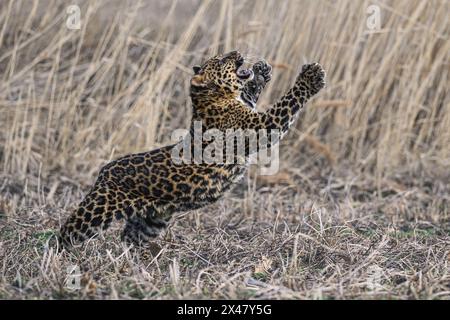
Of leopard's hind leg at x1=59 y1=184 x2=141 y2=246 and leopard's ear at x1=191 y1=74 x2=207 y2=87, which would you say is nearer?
leopard's hind leg at x1=59 y1=184 x2=141 y2=246

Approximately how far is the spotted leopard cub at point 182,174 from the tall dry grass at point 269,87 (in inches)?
85.8

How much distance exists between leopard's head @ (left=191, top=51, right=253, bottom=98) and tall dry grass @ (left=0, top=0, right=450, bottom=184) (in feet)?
6.97

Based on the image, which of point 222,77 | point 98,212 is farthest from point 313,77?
point 98,212

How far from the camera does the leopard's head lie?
5270 millimetres

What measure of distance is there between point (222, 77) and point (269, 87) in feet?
9.07

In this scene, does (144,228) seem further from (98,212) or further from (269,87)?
(269,87)

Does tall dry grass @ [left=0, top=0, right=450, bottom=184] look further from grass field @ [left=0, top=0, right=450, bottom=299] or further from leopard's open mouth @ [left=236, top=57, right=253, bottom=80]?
leopard's open mouth @ [left=236, top=57, right=253, bottom=80]

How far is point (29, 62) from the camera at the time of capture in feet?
27.4

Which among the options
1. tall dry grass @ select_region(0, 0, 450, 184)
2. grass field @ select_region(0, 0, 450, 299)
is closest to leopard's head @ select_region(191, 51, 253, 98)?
grass field @ select_region(0, 0, 450, 299)

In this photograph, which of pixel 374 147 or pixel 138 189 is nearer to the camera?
pixel 138 189
